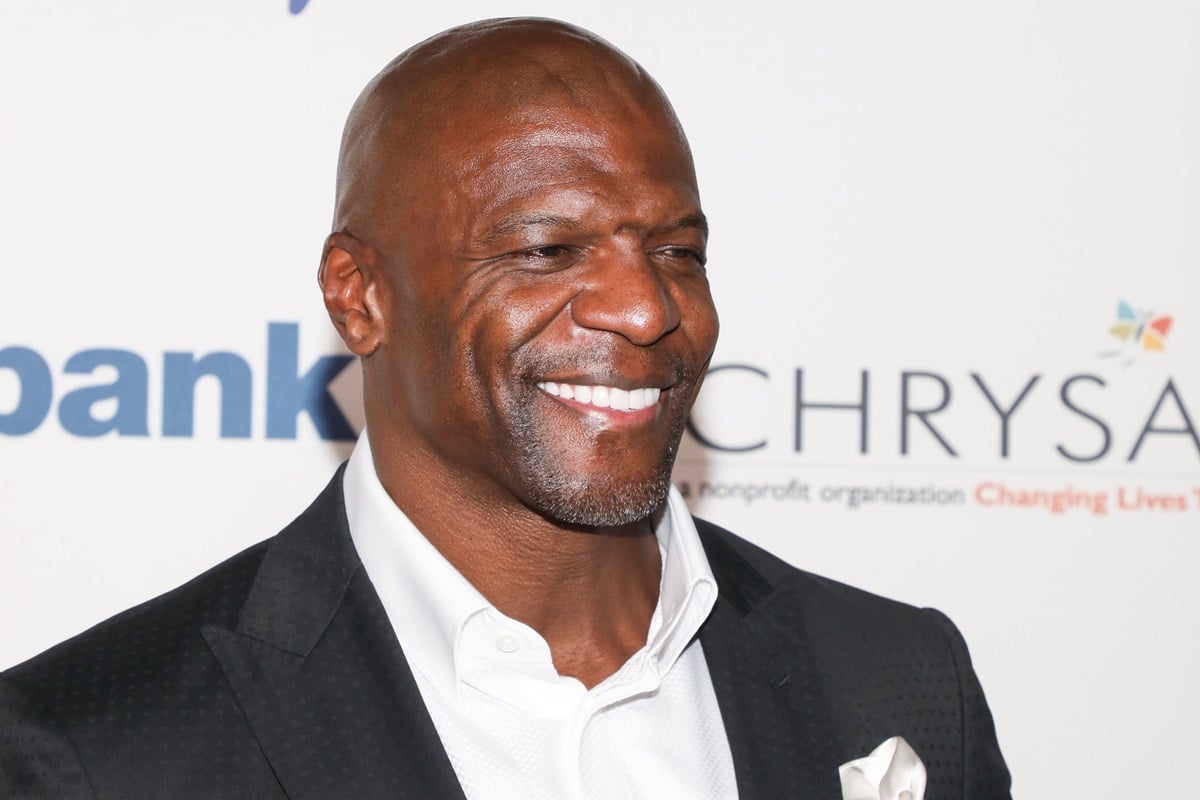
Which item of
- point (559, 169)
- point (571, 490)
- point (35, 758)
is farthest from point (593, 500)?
point (35, 758)

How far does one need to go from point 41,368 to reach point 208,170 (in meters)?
0.50

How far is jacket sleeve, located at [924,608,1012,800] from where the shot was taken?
1.90m

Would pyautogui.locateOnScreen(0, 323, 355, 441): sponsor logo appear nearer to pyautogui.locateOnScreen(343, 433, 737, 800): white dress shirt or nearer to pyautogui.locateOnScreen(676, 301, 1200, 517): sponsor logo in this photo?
pyautogui.locateOnScreen(676, 301, 1200, 517): sponsor logo

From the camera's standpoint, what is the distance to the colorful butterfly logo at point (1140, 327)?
3039 millimetres

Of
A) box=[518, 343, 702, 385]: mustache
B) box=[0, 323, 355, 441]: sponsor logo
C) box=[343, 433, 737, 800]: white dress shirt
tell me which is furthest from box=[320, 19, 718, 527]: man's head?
box=[0, 323, 355, 441]: sponsor logo

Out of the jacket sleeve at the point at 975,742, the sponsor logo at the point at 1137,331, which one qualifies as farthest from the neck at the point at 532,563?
the sponsor logo at the point at 1137,331

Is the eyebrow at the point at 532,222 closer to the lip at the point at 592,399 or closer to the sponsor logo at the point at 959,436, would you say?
the lip at the point at 592,399

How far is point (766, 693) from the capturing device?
1785mm

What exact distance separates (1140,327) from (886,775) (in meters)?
1.63

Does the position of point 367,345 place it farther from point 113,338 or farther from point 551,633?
point 113,338

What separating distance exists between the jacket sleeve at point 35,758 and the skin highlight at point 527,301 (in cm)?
47

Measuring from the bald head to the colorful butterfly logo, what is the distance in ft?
5.31

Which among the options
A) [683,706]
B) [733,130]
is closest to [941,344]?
[733,130]

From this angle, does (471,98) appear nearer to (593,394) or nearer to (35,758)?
(593,394)
